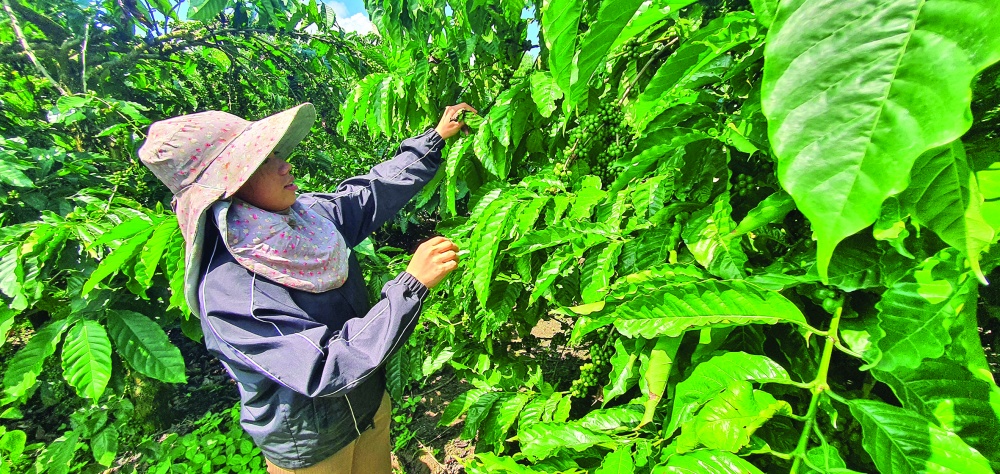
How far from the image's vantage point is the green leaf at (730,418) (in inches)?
21.4

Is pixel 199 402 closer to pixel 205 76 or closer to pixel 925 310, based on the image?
pixel 205 76

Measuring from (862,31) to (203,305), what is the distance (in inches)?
61.8

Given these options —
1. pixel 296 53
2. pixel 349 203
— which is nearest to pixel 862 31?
pixel 349 203

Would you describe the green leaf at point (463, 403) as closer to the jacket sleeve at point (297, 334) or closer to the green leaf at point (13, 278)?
the jacket sleeve at point (297, 334)

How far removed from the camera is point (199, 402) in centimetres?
343

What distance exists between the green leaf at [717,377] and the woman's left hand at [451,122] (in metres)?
1.34

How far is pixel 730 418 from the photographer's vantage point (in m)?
0.56

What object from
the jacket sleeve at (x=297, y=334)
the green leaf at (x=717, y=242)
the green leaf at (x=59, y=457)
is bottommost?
the green leaf at (x=59, y=457)

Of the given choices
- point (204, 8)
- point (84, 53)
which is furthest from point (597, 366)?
point (84, 53)

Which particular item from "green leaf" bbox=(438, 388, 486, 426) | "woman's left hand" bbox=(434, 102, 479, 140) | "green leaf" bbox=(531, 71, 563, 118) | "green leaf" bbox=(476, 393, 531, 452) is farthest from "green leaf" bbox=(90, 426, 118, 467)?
"green leaf" bbox=(531, 71, 563, 118)

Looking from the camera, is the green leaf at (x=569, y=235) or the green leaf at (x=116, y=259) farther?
the green leaf at (x=116, y=259)

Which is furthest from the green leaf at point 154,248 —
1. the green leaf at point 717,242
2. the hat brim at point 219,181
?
the green leaf at point 717,242

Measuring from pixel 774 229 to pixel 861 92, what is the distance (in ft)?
1.78

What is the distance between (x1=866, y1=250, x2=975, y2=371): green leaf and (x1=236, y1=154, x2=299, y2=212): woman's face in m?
1.52
